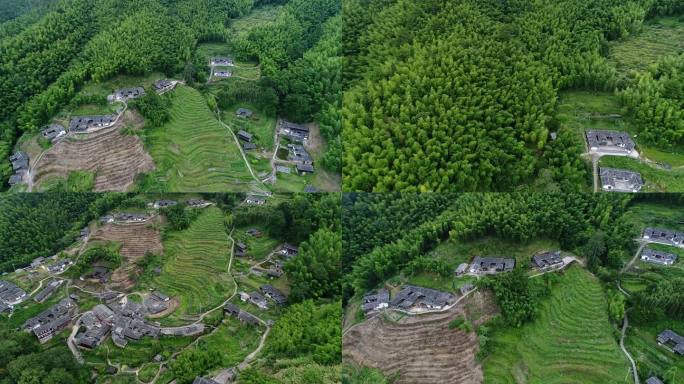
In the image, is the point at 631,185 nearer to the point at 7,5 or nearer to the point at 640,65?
the point at 640,65

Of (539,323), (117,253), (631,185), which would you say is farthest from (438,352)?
(117,253)

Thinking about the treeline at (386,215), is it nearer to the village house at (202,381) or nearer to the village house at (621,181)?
the village house at (621,181)

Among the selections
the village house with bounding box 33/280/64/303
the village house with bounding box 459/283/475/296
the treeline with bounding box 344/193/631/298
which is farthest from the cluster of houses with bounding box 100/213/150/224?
the village house with bounding box 459/283/475/296

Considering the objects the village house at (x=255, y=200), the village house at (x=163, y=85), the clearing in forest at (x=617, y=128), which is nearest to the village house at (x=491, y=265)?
the clearing in forest at (x=617, y=128)

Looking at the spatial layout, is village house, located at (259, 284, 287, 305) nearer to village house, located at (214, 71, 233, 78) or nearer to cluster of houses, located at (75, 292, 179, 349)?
cluster of houses, located at (75, 292, 179, 349)

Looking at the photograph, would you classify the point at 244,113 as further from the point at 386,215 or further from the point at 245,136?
the point at 386,215
